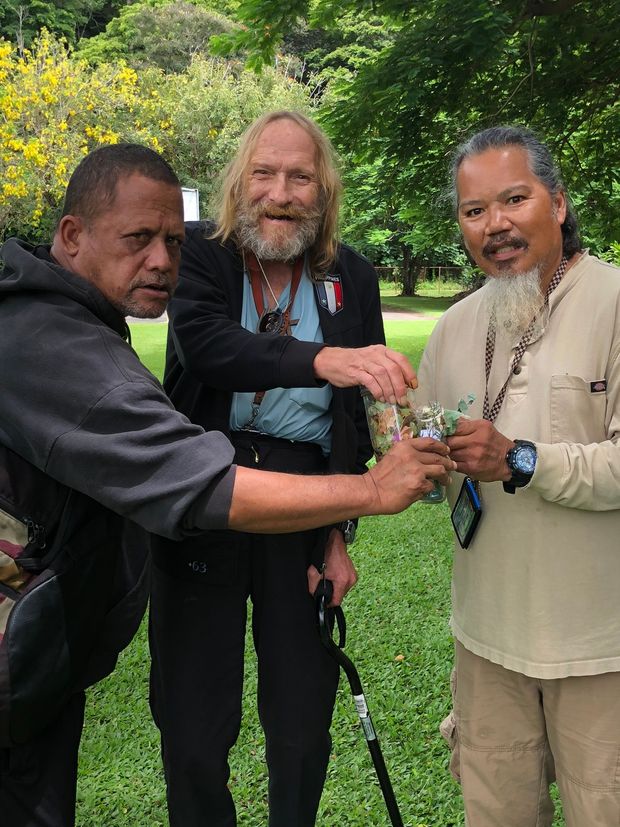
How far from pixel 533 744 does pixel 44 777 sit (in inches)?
59.7

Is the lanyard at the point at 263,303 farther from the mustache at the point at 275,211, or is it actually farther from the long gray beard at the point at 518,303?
the long gray beard at the point at 518,303

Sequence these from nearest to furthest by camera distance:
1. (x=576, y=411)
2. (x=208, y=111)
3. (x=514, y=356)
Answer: (x=576, y=411)
(x=514, y=356)
(x=208, y=111)

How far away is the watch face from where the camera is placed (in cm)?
212

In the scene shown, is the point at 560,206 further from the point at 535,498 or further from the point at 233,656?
the point at 233,656

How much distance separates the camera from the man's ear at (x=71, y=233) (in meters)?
1.94

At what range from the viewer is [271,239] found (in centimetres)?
262

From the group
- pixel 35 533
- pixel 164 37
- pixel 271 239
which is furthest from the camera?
pixel 164 37

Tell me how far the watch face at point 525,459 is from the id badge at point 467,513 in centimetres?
29

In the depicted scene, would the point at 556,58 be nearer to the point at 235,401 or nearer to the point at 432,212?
the point at 432,212

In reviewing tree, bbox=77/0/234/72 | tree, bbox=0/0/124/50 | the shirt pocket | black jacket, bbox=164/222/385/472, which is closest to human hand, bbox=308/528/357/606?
black jacket, bbox=164/222/385/472

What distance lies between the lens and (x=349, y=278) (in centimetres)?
283

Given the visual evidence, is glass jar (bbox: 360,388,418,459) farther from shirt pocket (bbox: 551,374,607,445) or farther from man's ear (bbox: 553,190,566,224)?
man's ear (bbox: 553,190,566,224)

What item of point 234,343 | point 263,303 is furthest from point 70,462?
point 263,303

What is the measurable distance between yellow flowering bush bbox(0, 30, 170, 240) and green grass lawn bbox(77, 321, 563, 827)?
15.3 metres
